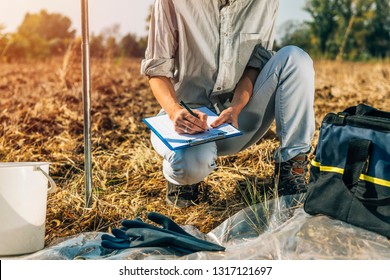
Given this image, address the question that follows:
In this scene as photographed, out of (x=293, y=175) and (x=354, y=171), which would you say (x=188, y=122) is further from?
(x=354, y=171)

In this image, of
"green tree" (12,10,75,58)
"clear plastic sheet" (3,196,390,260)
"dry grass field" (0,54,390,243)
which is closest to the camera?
"clear plastic sheet" (3,196,390,260)

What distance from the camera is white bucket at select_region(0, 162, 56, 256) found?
6.33 ft

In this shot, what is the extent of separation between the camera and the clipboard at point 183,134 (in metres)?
2.05

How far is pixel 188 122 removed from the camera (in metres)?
2.13

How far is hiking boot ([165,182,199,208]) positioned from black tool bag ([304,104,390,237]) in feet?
1.87

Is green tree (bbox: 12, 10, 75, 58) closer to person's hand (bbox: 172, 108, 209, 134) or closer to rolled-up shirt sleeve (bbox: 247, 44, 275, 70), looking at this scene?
rolled-up shirt sleeve (bbox: 247, 44, 275, 70)

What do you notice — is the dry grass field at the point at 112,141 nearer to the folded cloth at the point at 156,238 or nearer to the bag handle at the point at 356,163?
the folded cloth at the point at 156,238

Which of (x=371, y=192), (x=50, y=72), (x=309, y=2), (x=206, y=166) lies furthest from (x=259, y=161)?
(x=309, y=2)

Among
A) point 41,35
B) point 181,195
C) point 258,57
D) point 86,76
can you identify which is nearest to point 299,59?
point 258,57

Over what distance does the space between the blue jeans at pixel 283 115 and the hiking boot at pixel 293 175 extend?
2 cm

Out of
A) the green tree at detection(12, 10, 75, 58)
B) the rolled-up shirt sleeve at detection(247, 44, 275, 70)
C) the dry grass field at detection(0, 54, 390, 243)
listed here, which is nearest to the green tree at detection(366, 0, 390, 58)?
the dry grass field at detection(0, 54, 390, 243)

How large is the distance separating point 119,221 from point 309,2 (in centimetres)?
441

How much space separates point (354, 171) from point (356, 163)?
0.03 m

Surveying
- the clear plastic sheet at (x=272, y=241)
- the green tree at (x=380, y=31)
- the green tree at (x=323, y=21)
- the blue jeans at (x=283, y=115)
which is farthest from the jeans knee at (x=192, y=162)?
the green tree at (x=380, y=31)
